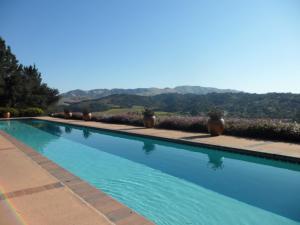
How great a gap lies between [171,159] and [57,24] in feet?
35.0

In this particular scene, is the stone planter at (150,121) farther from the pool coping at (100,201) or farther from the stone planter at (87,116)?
the pool coping at (100,201)

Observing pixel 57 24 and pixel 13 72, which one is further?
pixel 13 72

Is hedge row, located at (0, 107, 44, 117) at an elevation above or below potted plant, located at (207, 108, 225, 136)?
above

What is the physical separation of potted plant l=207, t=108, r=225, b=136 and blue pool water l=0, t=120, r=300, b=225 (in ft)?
6.03

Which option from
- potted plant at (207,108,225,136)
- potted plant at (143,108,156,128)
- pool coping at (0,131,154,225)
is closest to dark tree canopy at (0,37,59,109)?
potted plant at (143,108,156,128)

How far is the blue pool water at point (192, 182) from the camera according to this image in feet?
11.4

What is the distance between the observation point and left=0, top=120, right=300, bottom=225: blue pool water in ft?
11.4

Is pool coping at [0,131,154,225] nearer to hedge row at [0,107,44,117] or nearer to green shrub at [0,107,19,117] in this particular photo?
green shrub at [0,107,19,117]

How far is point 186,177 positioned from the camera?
5.15 metres

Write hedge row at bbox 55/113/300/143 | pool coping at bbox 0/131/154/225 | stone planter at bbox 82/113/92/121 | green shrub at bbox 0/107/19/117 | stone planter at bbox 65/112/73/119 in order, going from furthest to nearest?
green shrub at bbox 0/107/19/117
stone planter at bbox 65/112/73/119
stone planter at bbox 82/113/92/121
hedge row at bbox 55/113/300/143
pool coping at bbox 0/131/154/225

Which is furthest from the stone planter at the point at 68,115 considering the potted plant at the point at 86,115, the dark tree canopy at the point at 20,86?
the dark tree canopy at the point at 20,86

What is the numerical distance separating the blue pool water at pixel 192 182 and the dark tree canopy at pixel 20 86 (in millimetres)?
19897

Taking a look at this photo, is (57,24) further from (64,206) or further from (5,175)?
(64,206)

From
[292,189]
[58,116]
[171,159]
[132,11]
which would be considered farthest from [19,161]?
[58,116]
